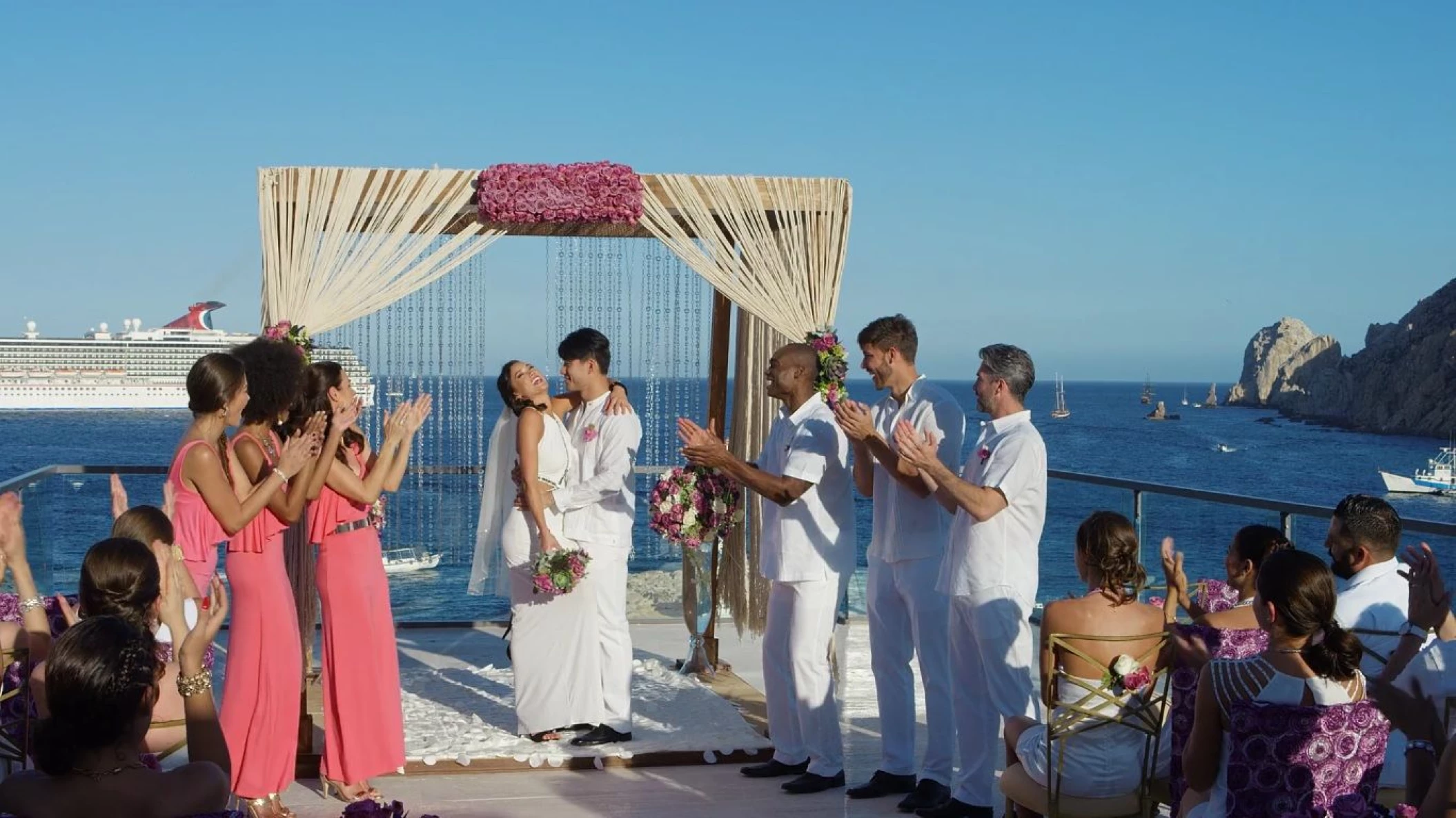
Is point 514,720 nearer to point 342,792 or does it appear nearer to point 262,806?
point 342,792

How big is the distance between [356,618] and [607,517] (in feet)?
4.23

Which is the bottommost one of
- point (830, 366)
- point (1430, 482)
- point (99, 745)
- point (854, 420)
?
point (1430, 482)

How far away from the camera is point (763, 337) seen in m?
6.75

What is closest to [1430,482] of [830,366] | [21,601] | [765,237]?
[765,237]

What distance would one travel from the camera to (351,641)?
4.81m

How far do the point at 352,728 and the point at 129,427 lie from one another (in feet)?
221

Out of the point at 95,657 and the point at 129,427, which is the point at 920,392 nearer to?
the point at 95,657

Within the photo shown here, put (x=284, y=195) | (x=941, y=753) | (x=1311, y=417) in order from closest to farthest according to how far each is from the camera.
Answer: (x=941, y=753), (x=284, y=195), (x=1311, y=417)

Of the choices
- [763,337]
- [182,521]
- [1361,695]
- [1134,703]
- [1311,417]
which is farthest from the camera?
[1311,417]

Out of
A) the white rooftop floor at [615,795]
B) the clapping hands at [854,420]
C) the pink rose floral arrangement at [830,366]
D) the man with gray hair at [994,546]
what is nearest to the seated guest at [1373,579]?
the man with gray hair at [994,546]

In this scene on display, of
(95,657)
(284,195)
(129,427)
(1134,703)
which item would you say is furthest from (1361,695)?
(129,427)

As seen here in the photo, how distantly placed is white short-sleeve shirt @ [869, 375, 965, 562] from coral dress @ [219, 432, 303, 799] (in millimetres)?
1913

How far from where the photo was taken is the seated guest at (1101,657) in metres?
3.49

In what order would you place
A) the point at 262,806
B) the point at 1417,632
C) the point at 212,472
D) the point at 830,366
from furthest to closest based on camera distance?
the point at 830,366, the point at 262,806, the point at 212,472, the point at 1417,632
